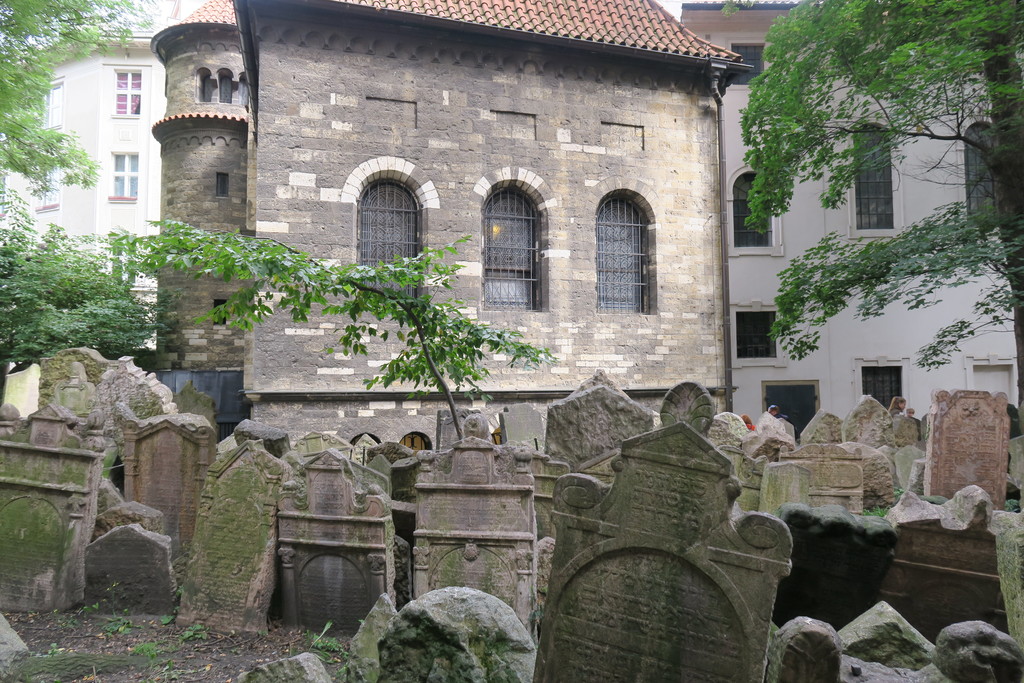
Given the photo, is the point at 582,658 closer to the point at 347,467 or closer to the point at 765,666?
the point at 765,666

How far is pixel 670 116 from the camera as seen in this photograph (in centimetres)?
1619

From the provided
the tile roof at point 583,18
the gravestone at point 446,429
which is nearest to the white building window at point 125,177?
the tile roof at point 583,18

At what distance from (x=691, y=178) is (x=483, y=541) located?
12403 mm

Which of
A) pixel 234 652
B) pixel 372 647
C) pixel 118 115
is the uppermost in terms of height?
pixel 118 115

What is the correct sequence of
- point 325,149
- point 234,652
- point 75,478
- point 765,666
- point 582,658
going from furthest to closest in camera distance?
1. point 325,149
2. point 75,478
3. point 234,652
4. point 582,658
5. point 765,666

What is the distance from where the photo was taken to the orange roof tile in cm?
1931

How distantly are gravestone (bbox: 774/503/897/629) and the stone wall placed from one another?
883 cm

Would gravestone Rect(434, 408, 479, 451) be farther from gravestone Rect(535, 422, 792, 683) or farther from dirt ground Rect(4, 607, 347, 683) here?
gravestone Rect(535, 422, 792, 683)

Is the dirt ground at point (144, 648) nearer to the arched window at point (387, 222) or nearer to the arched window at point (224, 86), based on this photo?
the arched window at point (387, 222)

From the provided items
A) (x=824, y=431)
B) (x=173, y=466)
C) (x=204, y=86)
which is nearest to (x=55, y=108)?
(x=204, y=86)

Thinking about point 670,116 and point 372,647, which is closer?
point 372,647

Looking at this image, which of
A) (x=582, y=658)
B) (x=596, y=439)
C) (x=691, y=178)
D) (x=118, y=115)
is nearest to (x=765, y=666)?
(x=582, y=658)

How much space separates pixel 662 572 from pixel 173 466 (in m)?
5.55

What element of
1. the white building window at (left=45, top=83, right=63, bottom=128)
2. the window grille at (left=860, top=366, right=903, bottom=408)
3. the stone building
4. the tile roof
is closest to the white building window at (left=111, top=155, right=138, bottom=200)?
the white building window at (left=45, top=83, right=63, bottom=128)
